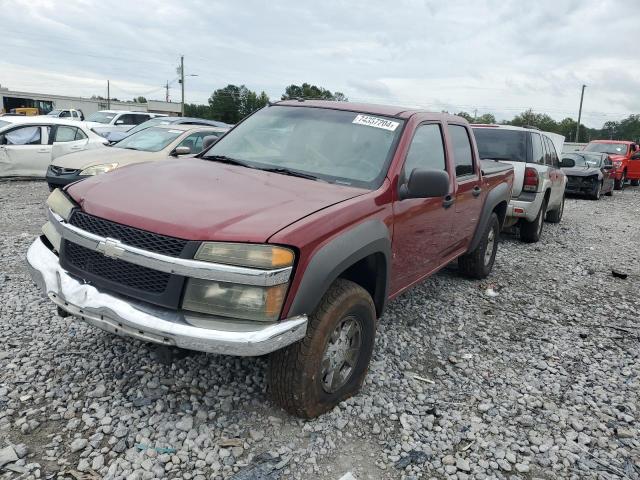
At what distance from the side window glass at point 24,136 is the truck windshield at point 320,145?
9.66m

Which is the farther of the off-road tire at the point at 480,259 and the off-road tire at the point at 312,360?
the off-road tire at the point at 480,259

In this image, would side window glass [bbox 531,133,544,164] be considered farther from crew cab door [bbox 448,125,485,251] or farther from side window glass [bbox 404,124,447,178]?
side window glass [bbox 404,124,447,178]

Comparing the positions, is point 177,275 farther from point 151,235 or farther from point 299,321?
point 299,321

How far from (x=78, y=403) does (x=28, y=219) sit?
582 centimetres

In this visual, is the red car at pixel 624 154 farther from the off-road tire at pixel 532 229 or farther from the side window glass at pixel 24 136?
the side window glass at pixel 24 136

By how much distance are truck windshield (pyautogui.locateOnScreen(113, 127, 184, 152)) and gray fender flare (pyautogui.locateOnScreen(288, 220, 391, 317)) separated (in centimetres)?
633

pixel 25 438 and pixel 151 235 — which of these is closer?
pixel 151 235

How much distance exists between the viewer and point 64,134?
474 inches

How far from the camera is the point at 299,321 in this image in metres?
2.50

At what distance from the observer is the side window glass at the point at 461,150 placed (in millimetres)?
4623

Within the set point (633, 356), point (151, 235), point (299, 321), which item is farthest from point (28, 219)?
point (633, 356)

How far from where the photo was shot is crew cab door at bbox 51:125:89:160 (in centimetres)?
1166

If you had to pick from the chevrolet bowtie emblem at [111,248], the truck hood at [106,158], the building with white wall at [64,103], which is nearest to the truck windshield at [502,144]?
the truck hood at [106,158]

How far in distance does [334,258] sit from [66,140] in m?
11.4
